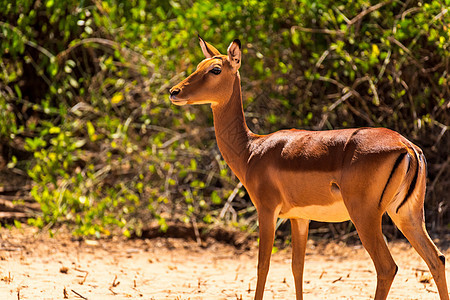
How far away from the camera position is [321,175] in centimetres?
395

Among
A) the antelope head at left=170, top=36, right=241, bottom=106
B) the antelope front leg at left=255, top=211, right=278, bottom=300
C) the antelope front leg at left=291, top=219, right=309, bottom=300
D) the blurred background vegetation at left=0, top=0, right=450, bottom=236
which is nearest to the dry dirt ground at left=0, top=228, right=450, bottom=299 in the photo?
the blurred background vegetation at left=0, top=0, right=450, bottom=236

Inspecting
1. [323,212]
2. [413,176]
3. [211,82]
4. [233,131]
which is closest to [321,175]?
[323,212]

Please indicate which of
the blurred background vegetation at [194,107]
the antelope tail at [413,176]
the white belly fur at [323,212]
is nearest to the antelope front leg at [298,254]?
the white belly fur at [323,212]

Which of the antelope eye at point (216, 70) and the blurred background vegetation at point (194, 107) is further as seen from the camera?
the blurred background vegetation at point (194, 107)

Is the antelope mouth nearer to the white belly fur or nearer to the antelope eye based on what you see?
the antelope eye

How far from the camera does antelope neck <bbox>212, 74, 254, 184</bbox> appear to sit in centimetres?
460

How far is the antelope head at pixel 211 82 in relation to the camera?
441 cm

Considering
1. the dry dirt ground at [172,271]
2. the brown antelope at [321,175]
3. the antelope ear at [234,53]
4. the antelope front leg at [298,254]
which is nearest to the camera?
the brown antelope at [321,175]

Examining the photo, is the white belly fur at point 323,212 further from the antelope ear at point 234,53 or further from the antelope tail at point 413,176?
the antelope ear at point 234,53

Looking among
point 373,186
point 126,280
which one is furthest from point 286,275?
point 373,186

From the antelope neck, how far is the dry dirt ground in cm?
113

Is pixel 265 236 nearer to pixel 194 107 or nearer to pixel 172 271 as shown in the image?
pixel 172 271

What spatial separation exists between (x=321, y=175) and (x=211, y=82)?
115 centimetres

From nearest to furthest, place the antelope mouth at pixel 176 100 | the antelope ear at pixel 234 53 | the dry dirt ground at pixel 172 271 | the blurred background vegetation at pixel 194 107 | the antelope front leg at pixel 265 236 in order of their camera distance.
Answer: the antelope front leg at pixel 265 236, the antelope mouth at pixel 176 100, the antelope ear at pixel 234 53, the dry dirt ground at pixel 172 271, the blurred background vegetation at pixel 194 107
